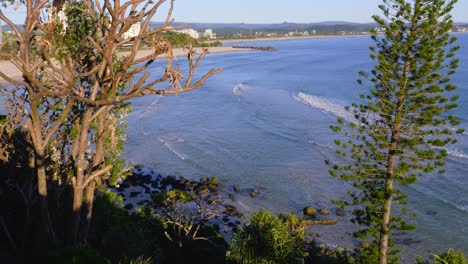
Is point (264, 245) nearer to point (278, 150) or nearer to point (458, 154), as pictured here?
point (278, 150)

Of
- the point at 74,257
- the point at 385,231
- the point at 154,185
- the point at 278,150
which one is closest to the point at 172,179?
the point at 154,185

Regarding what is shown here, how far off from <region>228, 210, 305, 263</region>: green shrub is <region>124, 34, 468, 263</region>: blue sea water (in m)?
5.51

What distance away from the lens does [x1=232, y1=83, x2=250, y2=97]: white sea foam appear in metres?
51.2

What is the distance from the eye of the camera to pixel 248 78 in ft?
213

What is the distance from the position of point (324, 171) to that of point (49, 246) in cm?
1798

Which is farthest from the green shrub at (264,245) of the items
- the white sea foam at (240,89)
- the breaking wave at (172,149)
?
the white sea foam at (240,89)

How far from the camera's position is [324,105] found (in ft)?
139

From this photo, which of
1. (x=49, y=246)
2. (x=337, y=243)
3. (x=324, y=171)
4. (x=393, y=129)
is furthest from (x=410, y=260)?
(x=49, y=246)

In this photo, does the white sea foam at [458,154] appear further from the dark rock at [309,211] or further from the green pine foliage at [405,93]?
the green pine foliage at [405,93]

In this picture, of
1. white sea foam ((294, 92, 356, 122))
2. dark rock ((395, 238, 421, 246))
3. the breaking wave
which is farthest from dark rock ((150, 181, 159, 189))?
white sea foam ((294, 92, 356, 122))

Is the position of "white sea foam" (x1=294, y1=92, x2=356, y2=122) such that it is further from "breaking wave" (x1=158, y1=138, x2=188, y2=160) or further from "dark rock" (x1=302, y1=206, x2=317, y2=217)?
"dark rock" (x1=302, y1=206, x2=317, y2=217)

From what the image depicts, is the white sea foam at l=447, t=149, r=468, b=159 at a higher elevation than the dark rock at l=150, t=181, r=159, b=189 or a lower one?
higher

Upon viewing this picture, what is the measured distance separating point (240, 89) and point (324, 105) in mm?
13946

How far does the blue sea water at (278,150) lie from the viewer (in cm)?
1930
